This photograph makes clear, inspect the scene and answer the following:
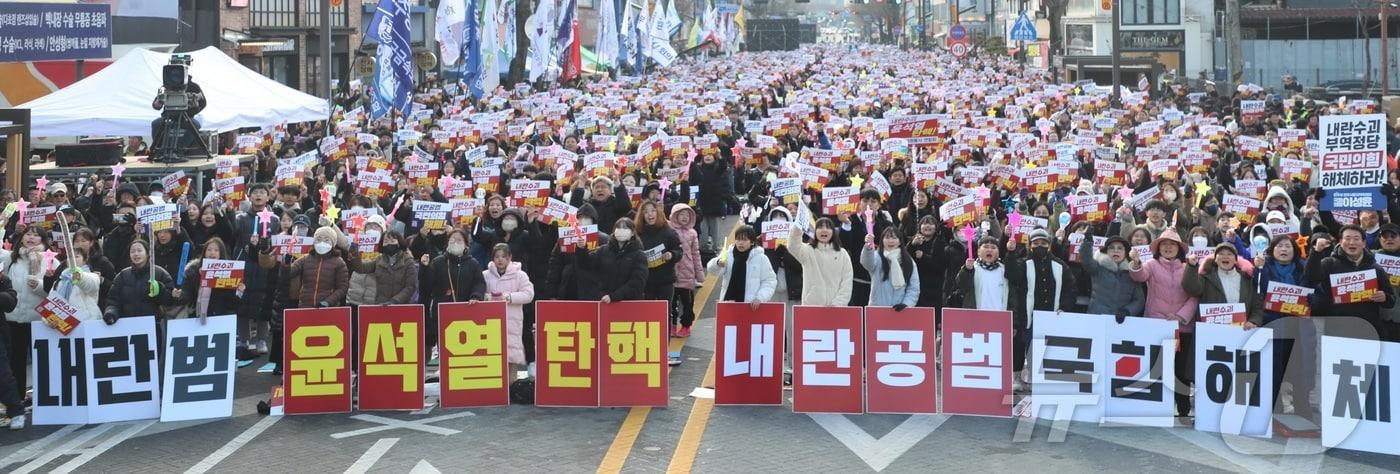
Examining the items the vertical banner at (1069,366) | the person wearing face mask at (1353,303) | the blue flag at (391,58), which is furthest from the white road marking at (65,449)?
the blue flag at (391,58)

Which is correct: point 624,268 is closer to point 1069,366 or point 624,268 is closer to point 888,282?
point 888,282

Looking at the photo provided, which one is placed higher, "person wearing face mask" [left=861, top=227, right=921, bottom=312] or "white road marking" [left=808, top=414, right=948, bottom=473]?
"person wearing face mask" [left=861, top=227, right=921, bottom=312]

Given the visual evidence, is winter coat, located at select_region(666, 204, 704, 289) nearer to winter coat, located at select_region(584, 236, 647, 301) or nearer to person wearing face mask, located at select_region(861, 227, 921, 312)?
winter coat, located at select_region(584, 236, 647, 301)

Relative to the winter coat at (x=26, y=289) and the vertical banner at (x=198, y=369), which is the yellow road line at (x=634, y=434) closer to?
the vertical banner at (x=198, y=369)

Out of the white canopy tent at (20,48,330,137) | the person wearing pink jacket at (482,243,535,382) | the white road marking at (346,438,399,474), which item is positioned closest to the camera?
the white road marking at (346,438,399,474)

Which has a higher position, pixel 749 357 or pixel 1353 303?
pixel 1353 303

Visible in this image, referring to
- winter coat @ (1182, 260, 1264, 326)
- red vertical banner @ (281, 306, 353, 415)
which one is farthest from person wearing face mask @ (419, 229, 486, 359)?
winter coat @ (1182, 260, 1264, 326)

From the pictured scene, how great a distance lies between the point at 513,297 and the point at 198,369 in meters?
2.17

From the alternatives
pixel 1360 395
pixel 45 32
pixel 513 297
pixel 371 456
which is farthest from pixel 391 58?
pixel 1360 395

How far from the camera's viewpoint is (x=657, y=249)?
12922 millimetres

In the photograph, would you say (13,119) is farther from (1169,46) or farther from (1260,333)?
(1169,46)

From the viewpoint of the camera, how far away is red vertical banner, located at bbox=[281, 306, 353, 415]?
11.2 m

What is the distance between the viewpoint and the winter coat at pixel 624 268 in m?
12.1

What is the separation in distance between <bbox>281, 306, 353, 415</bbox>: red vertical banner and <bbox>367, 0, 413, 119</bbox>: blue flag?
1483 centimetres
